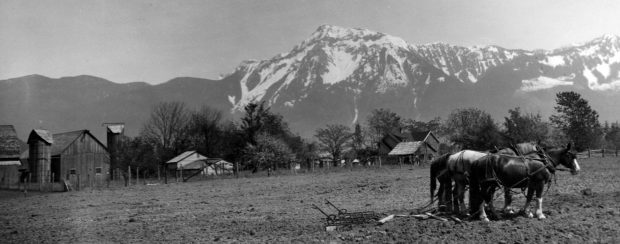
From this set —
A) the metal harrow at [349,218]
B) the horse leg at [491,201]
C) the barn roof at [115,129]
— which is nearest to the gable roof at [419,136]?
the barn roof at [115,129]

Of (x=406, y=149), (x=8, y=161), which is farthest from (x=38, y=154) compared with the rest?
(x=406, y=149)

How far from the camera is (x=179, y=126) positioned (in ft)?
297

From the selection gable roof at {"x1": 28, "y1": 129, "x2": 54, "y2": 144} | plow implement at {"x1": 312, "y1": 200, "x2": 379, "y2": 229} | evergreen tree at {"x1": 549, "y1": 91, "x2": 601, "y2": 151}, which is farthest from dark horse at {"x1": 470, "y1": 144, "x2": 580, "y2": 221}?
evergreen tree at {"x1": 549, "y1": 91, "x2": 601, "y2": 151}

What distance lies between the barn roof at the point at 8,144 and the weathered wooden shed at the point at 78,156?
62.0ft

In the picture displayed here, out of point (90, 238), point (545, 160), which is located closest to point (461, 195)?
point (545, 160)

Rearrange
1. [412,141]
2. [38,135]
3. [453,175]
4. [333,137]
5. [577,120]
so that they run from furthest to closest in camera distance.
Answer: [333,137], [412,141], [577,120], [38,135], [453,175]

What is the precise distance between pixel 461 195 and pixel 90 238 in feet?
32.0

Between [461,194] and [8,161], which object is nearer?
[461,194]

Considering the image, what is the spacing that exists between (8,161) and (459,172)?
39182 mm

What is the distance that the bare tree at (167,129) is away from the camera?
88.3 metres

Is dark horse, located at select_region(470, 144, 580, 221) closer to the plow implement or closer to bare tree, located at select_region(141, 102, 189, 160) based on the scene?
the plow implement

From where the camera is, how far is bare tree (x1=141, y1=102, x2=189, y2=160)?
290 feet

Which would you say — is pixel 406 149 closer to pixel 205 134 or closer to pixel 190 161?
pixel 205 134

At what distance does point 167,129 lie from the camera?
90.2 m
